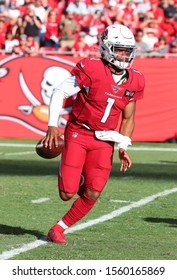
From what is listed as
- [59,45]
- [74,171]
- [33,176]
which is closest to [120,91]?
[74,171]

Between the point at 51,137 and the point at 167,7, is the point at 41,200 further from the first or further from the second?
the point at 167,7

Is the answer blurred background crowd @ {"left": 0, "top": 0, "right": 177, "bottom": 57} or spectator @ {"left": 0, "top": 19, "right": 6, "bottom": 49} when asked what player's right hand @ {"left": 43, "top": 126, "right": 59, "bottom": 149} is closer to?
blurred background crowd @ {"left": 0, "top": 0, "right": 177, "bottom": 57}

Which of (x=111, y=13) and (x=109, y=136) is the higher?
(x=109, y=136)

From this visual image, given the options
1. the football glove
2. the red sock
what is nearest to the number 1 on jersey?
the football glove

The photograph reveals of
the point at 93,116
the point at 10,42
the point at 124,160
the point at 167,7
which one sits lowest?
the point at 10,42

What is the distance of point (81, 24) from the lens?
21.5m

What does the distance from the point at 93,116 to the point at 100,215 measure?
73.5 inches

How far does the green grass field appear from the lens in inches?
283

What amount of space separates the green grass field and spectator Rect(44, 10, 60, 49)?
6.79 metres

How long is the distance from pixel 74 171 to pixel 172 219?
6.21 feet

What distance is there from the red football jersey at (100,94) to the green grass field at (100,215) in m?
1.02

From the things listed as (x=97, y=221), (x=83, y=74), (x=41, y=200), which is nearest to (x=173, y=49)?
(x=41, y=200)
